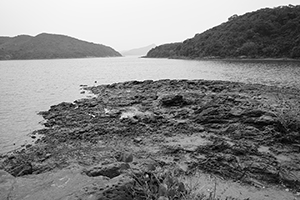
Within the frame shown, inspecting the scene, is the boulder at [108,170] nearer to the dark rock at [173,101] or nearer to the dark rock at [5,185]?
the dark rock at [5,185]

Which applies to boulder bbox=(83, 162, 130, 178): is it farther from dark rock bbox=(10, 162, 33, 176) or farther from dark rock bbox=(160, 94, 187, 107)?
dark rock bbox=(160, 94, 187, 107)

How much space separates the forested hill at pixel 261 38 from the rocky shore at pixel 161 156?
259ft

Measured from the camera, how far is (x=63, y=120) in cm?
1430

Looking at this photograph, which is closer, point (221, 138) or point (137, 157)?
point (137, 157)

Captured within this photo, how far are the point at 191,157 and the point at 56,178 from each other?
5.41 metres

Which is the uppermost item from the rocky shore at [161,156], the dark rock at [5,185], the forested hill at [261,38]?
the forested hill at [261,38]

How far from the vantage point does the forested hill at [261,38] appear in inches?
3223

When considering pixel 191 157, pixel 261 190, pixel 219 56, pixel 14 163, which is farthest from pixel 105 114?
pixel 219 56

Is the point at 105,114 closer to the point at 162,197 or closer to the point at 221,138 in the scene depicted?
the point at 221,138

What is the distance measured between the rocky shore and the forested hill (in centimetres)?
7885

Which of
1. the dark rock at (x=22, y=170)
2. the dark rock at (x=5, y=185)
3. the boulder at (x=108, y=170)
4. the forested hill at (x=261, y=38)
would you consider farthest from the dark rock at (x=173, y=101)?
the forested hill at (x=261, y=38)

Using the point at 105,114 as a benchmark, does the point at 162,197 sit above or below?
above

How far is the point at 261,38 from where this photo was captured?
313 ft

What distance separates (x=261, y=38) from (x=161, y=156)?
349 ft
